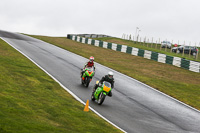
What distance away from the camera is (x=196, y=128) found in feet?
41.8

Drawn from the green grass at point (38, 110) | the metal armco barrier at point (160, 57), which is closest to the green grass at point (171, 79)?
the metal armco barrier at point (160, 57)

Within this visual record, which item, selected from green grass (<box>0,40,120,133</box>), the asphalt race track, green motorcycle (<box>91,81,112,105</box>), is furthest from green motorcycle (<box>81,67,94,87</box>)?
green motorcycle (<box>91,81,112,105</box>)

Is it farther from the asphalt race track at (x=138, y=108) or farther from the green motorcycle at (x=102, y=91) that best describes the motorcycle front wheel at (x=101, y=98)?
the asphalt race track at (x=138, y=108)

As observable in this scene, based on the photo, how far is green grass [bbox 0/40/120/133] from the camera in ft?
25.5

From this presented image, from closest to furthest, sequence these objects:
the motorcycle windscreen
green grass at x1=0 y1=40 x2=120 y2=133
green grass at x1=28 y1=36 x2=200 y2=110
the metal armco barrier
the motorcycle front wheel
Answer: green grass at x1=0 y1=40 x2=120 y2=133, the motorcycle front wheel, the motorcycle windscreen, green grass at x1=28 y1=36 x2=200 y2=110, the metal armco barrier

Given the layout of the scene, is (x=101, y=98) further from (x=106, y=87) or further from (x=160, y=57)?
(x=160, y=57)

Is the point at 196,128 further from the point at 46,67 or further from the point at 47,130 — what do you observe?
the point at 46,67

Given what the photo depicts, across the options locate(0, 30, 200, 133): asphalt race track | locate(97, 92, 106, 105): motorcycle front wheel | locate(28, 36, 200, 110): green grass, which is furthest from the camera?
locate(28, 36, 200, 110): green grass

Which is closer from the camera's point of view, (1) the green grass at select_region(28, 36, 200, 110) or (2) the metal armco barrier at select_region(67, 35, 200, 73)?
(1) the green grass at select_region(28, 36, 200, 110)

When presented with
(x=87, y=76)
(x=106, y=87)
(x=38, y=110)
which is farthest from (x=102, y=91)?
(x=38, y=110)

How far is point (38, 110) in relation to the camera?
395 inches

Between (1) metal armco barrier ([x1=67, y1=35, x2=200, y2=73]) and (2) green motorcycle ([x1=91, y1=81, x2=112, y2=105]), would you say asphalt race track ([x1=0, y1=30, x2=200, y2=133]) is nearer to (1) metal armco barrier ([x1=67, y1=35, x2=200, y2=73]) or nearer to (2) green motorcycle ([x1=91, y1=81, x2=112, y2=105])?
(2) green motorcycle ([x1=91, y1=81, x2=112, y2=105])

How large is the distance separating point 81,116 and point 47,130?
11.1ft

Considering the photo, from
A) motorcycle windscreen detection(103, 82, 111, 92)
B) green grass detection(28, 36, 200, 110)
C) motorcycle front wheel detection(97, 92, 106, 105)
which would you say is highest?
motorcycle windscreen detection(103, 82, 111, 92)
